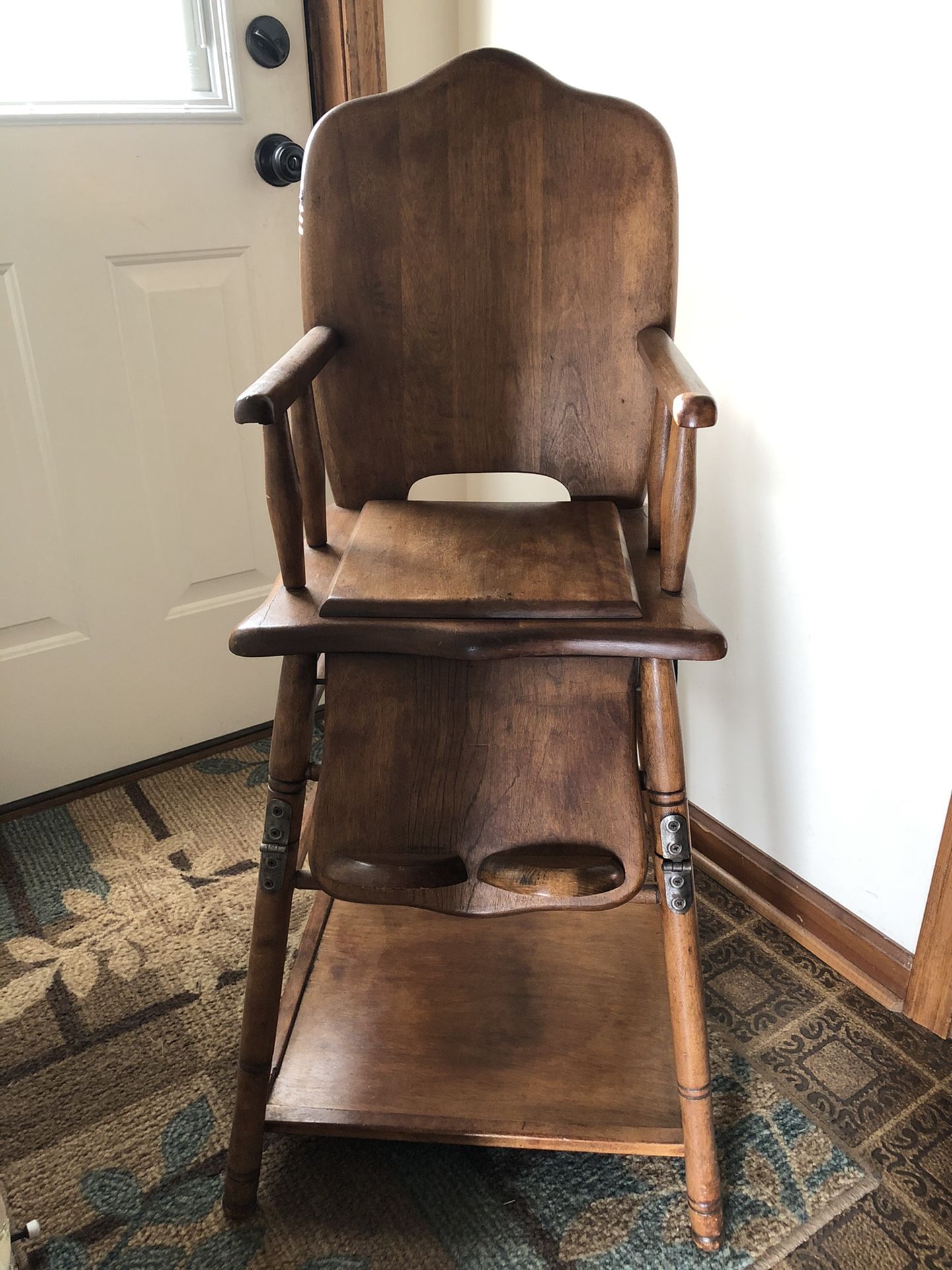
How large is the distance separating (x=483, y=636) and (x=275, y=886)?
276 millimetres

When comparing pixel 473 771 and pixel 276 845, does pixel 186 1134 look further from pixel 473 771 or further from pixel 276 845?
pixel 473 771

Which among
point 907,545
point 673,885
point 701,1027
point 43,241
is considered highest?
point 43,241

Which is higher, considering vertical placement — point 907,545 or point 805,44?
point 805,44

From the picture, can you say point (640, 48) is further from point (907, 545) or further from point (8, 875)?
point (8, 875)

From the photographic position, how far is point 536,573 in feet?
2.62

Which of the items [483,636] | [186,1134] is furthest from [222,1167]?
[483,636]

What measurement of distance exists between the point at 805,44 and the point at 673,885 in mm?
776

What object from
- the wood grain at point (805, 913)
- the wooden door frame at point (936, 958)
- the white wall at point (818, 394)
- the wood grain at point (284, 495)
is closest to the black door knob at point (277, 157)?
the white wall at point (818, 394)

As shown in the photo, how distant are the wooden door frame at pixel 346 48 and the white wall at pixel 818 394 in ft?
0.70

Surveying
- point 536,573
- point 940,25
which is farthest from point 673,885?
point 940,25

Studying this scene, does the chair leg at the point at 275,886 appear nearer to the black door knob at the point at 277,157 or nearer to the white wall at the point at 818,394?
the white wall at the point at 818,394

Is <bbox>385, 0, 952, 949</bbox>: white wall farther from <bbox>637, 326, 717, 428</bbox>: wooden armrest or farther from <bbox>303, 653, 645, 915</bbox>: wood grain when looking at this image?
<bbox>303, 653, 645, 915</bbox>: wood grain

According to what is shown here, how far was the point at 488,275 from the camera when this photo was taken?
3.07 ft

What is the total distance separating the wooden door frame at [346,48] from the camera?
4.17ft
